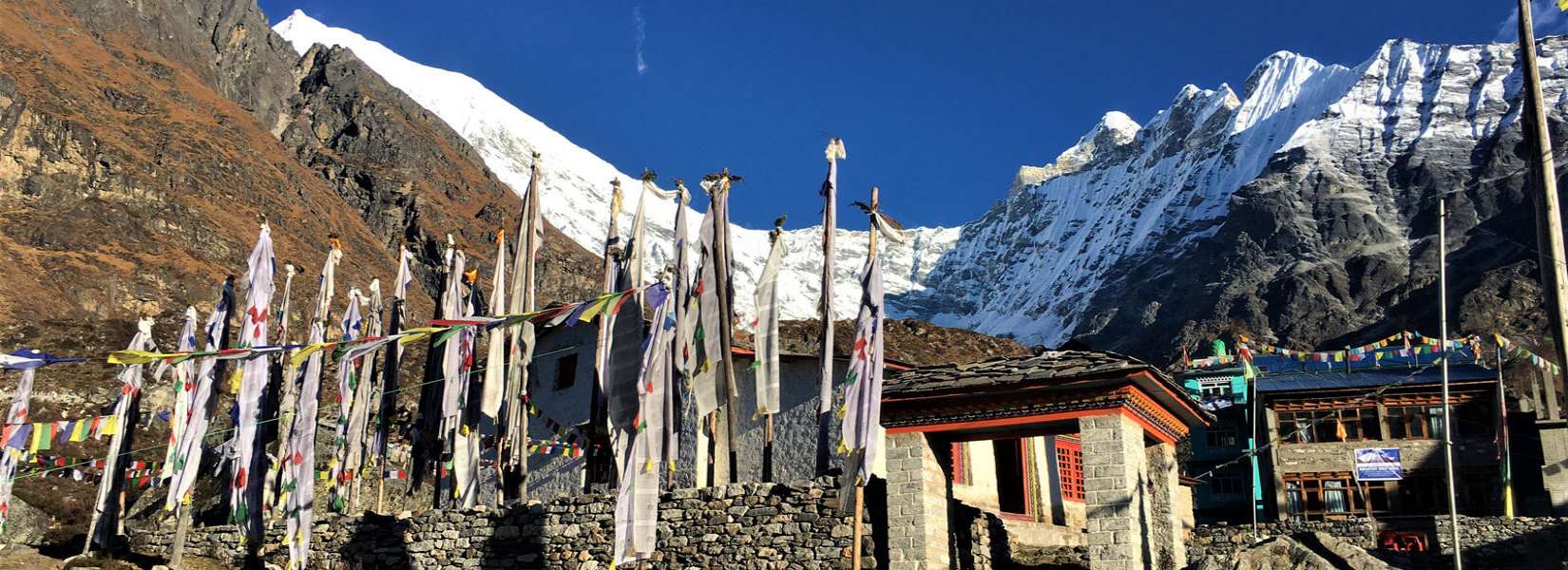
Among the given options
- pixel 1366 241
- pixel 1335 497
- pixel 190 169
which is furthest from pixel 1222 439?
pixel 1366 241

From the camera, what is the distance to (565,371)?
34219 millimetres

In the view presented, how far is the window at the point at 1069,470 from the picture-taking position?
30953 millimetres

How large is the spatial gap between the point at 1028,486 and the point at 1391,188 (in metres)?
162

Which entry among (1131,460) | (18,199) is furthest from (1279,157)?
(1131,460)

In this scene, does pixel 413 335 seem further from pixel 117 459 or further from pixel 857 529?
pixel 117 459

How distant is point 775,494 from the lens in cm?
1991

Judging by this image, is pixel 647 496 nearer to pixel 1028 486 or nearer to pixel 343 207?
pixel 1028 486

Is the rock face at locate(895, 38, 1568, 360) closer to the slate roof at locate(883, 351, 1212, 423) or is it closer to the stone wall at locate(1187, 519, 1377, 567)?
the stone wall at locate(1187, 519, 1377, 567)

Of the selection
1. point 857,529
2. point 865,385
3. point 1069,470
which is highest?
point 865,385

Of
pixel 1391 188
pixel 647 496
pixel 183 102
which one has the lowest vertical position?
pixel 647 496

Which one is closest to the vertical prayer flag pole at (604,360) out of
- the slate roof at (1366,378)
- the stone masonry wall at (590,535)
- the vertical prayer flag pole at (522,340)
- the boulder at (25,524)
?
the vertical prayer flag pole at (522,340)

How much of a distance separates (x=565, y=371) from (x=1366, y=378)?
104ft

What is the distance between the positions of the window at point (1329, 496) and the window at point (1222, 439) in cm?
667

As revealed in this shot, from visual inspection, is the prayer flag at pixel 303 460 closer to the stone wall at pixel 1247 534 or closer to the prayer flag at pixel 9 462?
the prayer flag at pixel 9 462
